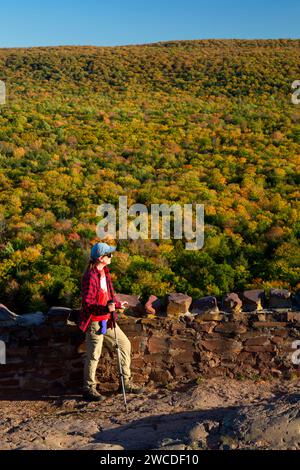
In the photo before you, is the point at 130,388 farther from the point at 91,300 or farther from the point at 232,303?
the point at 232,303

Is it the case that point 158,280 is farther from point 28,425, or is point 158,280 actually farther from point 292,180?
point 292,180

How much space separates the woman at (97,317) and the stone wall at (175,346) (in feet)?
1.28

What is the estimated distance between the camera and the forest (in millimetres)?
8180

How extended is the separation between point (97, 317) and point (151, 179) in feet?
28.3

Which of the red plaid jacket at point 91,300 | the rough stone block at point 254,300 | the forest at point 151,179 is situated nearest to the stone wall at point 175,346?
the rough stone block at point 254,300

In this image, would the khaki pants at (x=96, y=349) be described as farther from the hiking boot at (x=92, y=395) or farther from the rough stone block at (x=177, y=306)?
the rough stone block at (x=177, y=306)

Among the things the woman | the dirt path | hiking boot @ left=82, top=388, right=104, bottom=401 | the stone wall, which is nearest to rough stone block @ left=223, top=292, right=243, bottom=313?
the stone wall

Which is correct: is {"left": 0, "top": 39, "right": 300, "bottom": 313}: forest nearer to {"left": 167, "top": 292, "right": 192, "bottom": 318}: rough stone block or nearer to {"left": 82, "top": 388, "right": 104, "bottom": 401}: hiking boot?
{"left": 167, "top": 292, "right": 192, "bottom": 318}: rough stone block

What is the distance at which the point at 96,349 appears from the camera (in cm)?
577

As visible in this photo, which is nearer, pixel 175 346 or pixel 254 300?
pixel 175 346

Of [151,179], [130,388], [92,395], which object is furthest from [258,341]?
[151,179]

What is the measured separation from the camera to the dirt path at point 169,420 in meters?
4.27

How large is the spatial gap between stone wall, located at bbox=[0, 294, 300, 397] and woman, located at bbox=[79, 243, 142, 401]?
1.28 feet

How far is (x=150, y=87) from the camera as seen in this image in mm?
32719
